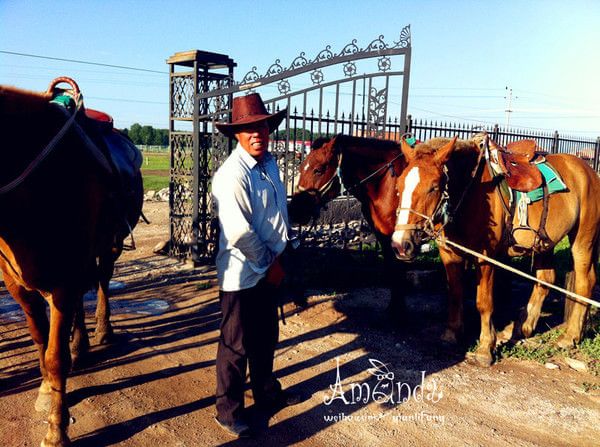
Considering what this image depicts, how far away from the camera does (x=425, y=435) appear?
3.38m

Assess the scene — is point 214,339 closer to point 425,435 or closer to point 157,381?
point 157,381

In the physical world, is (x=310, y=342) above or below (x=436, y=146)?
below

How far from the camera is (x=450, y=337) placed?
16.0 ft

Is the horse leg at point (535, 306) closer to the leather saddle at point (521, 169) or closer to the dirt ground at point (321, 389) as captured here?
the dirt ground at point (321, 389)

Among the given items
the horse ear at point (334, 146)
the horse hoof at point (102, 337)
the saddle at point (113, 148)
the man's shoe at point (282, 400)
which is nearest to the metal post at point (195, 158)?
the saddle at point (113, 148)

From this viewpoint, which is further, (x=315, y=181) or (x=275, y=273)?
(x=315, y=181)

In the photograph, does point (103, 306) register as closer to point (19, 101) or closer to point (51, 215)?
point (51, 215)

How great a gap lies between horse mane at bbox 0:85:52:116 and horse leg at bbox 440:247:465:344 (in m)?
3.66

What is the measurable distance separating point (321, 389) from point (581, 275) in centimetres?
327

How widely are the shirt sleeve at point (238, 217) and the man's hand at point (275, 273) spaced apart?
0.21 metres

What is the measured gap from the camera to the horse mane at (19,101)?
264 centimetres

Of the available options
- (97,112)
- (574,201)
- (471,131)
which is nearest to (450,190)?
(574,201)

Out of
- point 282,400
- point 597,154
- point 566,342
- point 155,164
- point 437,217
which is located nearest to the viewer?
point 282,400

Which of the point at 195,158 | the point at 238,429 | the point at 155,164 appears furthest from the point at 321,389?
the point at 155,164
